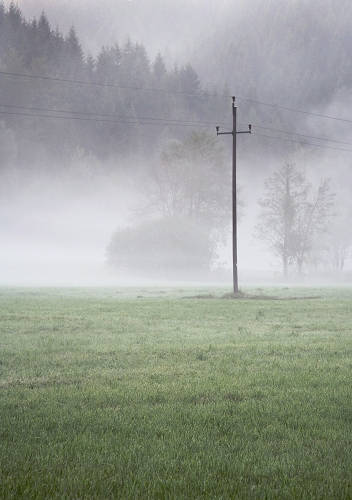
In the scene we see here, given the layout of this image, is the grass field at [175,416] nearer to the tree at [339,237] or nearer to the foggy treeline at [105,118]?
the tree at [339,237]

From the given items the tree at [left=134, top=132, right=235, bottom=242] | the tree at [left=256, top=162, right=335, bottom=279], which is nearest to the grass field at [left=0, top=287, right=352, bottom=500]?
the tree at [left=256, top=162, right=335, bottom=279]

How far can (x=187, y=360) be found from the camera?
889 cm

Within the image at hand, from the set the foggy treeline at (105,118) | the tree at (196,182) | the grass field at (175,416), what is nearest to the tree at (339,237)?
the foggy treeline at (105,118)

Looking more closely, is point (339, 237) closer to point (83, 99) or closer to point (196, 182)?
point (196, 182)

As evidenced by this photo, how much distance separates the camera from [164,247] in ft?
180

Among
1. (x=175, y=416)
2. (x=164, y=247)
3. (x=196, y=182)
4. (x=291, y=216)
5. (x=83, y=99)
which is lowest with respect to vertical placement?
(x=175, y=416)

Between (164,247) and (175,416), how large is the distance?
49.2 meters

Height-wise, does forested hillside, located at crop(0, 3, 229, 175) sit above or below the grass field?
above

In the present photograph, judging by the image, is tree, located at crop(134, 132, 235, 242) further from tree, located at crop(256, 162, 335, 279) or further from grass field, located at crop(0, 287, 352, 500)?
grass field, located at crop(0, 287, 352, 500)

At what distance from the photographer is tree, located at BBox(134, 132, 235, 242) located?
63094 millimetres

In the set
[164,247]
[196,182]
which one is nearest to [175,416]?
A: [164,247]

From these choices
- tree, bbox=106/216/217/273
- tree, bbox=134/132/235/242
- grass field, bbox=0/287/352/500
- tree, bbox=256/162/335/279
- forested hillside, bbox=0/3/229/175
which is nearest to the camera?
grass field, bbox=0/287/352/500

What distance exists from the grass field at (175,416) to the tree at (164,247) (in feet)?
140

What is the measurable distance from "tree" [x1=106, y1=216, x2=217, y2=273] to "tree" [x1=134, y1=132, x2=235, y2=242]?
725cm
